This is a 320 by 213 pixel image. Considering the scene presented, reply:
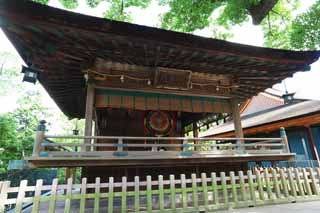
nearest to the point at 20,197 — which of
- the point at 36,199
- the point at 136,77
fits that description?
the point at 36,199

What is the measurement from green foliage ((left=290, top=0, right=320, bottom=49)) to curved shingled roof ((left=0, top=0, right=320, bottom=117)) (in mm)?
2218

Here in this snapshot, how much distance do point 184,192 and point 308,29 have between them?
345 inches

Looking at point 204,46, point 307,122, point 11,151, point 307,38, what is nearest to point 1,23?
point 204,46

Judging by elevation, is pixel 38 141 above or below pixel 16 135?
below

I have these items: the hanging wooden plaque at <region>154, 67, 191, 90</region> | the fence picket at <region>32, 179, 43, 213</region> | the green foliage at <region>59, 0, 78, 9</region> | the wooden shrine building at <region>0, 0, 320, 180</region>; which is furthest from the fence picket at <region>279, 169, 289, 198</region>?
the green foliage at <region>59, 0, 78, 9</region>

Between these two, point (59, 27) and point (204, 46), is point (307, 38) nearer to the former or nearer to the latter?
point (204, 46)

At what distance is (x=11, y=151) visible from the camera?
597 inches

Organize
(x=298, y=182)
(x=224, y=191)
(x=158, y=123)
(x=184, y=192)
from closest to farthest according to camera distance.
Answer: (x=184, y=192) < (x=224, y=191) < (x=298, y=182) < (x=158, y=123)

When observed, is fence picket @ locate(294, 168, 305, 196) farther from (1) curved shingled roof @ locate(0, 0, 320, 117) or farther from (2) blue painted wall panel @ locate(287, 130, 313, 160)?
(2) blue painted wall panel @ locate(287, 130, 313, 160)

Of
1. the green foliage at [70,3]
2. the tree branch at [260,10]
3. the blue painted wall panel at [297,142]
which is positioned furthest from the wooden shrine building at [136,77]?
the green foliage at [70,3]

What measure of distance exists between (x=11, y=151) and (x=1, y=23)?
14.3 metres

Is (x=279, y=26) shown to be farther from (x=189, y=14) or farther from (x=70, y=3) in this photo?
(x=70, y=3)

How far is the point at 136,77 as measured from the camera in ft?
22.9

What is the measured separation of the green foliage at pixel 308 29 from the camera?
27.2 ft
